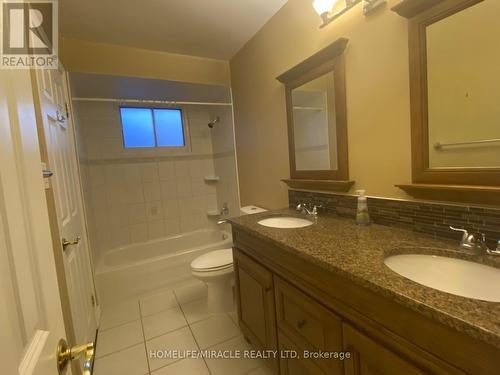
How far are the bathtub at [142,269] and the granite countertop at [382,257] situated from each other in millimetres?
1373

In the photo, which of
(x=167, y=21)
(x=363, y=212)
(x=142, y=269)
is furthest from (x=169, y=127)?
(x=363, y=212)

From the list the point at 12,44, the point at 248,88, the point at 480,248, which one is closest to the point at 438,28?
the point at 480,248

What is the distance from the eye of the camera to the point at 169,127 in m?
3.34

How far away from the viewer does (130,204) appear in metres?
3.08

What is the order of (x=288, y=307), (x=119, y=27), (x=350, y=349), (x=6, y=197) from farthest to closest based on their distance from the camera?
(x=119, y=27) < (x=288, y=307) < (x=350, y=349) < (x=6, y=197)

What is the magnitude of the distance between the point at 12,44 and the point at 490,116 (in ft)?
4.76

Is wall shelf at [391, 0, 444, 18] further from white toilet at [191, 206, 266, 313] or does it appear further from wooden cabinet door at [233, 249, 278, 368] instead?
white toilet at [191, 206, 266, 313]

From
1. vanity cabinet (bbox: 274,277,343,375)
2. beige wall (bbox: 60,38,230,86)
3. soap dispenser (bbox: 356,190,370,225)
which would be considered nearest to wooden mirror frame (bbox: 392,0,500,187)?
soap dispenser (bbox: 356,190,370,225)

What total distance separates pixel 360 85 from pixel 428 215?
29.4 inches

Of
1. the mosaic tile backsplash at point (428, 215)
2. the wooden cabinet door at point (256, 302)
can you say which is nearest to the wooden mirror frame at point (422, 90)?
the mosaic tile backsplash at point (428, 215)

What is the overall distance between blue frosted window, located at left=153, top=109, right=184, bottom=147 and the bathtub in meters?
1.33

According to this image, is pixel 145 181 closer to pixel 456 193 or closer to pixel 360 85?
pixel 360 85

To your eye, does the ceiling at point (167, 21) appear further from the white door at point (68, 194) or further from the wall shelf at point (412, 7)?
the wall shelf at point (412, 7)

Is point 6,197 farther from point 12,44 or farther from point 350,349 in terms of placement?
point 350,349
